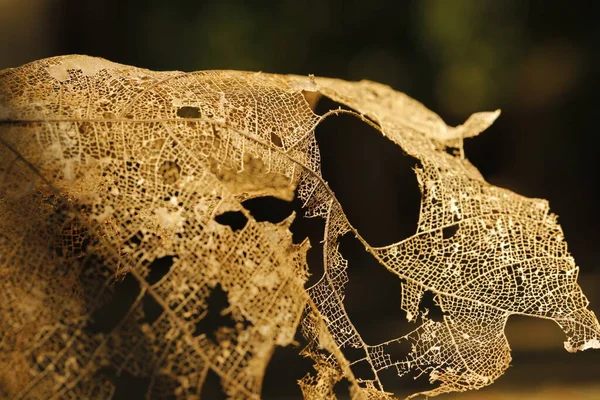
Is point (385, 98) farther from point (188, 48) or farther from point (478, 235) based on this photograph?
point (188, 48)

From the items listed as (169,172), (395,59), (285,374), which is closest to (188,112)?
(169,172)

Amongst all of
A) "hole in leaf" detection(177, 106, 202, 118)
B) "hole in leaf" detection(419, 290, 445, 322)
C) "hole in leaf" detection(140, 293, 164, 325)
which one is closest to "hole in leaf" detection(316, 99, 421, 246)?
"hole in leaf" detection(419, 290, 445, 322)

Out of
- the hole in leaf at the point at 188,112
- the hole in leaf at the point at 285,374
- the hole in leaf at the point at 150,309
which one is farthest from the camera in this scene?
the hole in leaf at the point at 285,374

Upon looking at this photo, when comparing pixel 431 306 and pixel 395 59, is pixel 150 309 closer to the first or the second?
pixel 431 306

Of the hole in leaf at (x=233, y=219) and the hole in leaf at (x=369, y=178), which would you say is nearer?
the hole in leaf at (x=233, y=219)

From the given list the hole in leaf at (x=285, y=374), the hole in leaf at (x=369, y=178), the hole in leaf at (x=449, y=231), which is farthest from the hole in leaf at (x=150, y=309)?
the hole in leaf at (x=369, y=178)

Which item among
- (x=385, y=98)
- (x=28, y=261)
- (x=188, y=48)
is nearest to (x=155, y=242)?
(x=28, y=261)

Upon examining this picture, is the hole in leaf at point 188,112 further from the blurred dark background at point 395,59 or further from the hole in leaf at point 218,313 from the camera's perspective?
the blurred dark background at point 395,59
